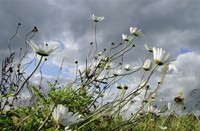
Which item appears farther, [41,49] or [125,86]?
[125,86]

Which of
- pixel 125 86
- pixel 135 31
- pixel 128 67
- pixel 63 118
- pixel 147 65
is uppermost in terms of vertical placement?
pixel 135 31

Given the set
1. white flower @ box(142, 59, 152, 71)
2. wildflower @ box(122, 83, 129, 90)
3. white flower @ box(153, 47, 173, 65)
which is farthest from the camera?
wildflower @ box(122, 83, 129, 90)

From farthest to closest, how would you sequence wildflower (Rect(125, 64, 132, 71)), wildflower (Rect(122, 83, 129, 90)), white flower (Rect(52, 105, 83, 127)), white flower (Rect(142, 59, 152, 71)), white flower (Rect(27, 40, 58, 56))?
1. wildflower (Rect(125, 64, 132, 71))
2. wildflower (Rect(122, 83, 129, 90))
3. white flower (Rect(142, 59, 152, 71))
4. white flower (Rect(27, 40, 58, 56))
5. white flower (Rect(52, 105, 83, 127))

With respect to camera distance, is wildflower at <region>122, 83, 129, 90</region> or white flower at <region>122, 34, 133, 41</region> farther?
white flower at <region>122, 34, 133, 41</region>

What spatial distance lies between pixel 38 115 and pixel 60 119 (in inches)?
30.2

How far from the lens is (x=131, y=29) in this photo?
16.8 ft

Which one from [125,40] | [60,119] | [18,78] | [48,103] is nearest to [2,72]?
[18,78]

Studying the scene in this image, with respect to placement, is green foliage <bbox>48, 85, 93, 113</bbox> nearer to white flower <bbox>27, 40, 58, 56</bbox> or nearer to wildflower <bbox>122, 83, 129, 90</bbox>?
white flower <bbox>27, 40, 58, 56</bbox>

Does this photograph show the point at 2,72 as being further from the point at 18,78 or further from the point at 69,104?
the point at 69,104

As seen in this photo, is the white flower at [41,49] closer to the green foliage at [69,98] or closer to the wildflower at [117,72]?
the green foliage at [69,98]

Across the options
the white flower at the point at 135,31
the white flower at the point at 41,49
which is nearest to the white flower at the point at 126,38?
the white flower at the point at 135,31

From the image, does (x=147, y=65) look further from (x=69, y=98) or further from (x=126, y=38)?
(x=126, y=38)

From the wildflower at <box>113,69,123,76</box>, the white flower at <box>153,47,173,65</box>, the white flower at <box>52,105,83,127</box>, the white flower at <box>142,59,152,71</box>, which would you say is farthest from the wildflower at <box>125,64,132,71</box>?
the white flower at <box>52,105,83,127</box>

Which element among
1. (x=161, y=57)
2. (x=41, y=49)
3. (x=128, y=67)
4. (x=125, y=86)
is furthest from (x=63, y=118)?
(x=128, y=67)
